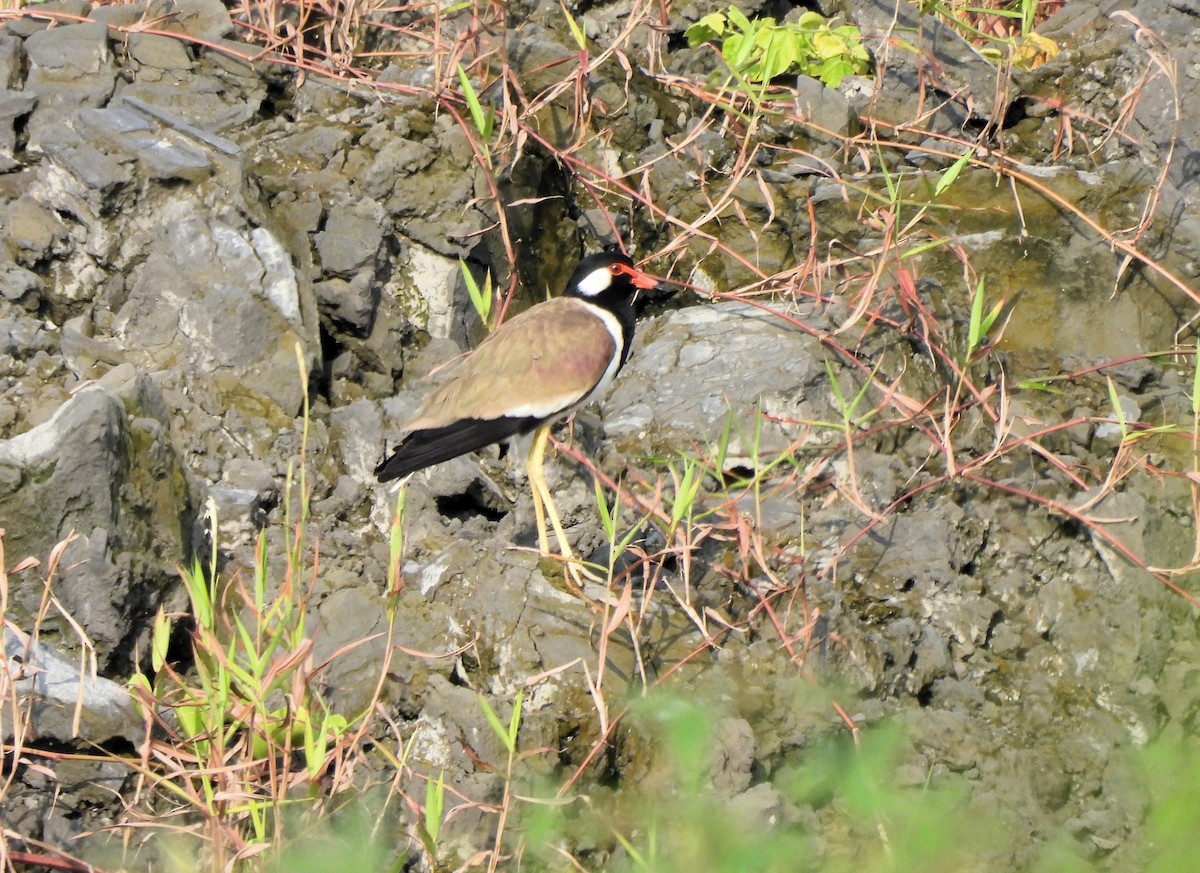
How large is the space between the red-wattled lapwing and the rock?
0.91m

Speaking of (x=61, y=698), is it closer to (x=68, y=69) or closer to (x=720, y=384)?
(x=720, y=384)

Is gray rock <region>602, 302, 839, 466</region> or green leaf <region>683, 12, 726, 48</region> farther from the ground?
green leaf <region>683, 12, 726, 48</region>

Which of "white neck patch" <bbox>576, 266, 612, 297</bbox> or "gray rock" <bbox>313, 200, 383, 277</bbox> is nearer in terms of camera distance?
"white neck patch" <bbox>576, 266, 612, 297</bbox>

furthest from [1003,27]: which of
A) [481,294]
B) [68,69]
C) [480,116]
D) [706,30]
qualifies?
[68,69]

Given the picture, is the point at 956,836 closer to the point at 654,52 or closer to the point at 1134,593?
the point at 1134,593

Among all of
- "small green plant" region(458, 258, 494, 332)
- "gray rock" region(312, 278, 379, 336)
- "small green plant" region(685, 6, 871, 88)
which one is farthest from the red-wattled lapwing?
"small green plant" region(685, 6, 871, 88)

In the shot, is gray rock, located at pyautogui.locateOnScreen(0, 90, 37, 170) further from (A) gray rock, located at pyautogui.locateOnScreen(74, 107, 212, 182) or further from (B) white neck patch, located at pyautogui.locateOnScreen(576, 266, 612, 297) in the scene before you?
(B) white neck patch, located at pyautogui.locateOnScreen(576, 266, 612, 297)

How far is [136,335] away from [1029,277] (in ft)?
12.5

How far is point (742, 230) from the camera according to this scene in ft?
22.7

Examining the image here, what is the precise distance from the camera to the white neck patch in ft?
19.2

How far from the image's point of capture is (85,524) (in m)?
4.43

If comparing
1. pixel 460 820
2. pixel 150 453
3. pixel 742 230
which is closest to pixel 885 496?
pixel 742 230

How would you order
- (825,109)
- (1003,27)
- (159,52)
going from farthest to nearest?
(1003,27) → (825,109) → (159,52)

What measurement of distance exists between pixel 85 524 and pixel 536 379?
5.62ft
